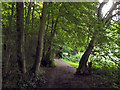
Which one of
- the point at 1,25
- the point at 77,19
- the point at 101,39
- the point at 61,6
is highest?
the point at 61,6

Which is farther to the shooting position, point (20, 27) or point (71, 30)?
point (71, 30)

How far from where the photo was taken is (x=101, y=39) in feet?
15.6

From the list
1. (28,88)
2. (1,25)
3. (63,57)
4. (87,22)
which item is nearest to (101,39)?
(87,22)

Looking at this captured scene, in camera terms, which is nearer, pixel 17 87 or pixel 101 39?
pixel 101 39

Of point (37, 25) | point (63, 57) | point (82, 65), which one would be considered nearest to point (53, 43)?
point (37, 25)

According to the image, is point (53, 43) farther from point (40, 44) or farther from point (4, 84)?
point (4, 84)

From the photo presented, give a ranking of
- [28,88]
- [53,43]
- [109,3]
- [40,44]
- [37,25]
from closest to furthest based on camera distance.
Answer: [28,88] < [40,44] < [109,3] < [37,25] < [53,43]

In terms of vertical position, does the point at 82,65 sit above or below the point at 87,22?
below

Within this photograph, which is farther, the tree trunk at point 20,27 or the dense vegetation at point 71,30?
the tree trunk at point 20,27

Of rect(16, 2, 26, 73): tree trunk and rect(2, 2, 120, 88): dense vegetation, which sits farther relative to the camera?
rect(16, 2, 26, 73): tree trunk

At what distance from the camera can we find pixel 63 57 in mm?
20578

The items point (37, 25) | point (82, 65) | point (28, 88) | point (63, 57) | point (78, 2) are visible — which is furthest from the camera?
point (63, 57)

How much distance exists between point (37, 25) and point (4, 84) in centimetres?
544

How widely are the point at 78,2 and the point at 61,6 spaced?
2.46 feet
